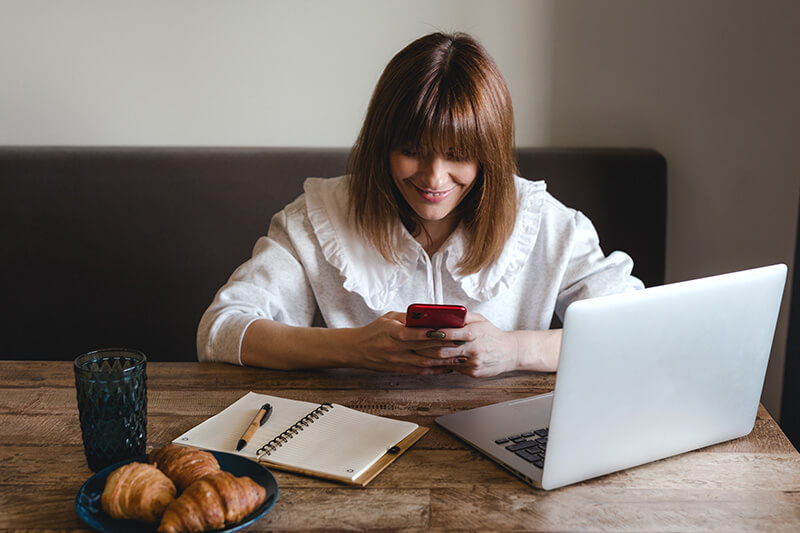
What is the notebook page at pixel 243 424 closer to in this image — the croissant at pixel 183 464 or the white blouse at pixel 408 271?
the croissant at pixel 183 464

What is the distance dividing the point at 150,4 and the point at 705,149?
5.15ft

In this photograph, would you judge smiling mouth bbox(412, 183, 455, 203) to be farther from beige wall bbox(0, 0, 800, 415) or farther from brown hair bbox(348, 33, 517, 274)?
beige wall bbox(0, 0, 800, 415)

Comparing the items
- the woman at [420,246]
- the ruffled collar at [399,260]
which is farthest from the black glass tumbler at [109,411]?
the ruffled collar at [399,260]

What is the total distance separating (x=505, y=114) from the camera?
145 centimetres

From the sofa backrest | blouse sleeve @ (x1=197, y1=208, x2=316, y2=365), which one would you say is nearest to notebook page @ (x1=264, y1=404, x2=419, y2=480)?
blouse sleeve @ (x1=197, y1=208, x2=316, y2=365)

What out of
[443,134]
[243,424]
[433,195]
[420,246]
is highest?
[443,134]

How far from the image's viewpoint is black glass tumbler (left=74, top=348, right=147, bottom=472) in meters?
0.92

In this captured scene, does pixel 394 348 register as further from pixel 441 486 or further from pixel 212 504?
pixel 212 504

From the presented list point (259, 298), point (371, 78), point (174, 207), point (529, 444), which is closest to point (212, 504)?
point (529, 444)

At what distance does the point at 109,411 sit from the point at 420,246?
0.74 meters

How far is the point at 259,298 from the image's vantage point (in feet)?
4.81

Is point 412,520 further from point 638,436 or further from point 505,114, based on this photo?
point 505,114

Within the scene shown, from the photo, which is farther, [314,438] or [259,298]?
[259,298]

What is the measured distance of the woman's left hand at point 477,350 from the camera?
3.93ft
